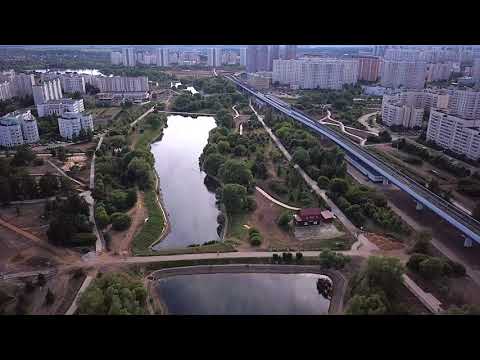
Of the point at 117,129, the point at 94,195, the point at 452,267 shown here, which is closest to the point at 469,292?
the point at 452,267

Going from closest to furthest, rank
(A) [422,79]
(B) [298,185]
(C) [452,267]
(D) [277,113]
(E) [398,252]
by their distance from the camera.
Answer: (C) [452,267], (E) [398,252], (B) [298,185], (D) [277,113], (A) [422,79]

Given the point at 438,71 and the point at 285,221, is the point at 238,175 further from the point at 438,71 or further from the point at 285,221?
the point at 438,71

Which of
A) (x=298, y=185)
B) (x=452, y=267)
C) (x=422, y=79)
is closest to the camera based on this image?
(x=452, y=267)

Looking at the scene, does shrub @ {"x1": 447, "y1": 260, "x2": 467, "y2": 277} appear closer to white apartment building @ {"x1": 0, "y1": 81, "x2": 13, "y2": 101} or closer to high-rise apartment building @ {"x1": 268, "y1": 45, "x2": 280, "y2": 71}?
white apartment building @ {"x1": 0, "y1": 81, "x2": 13, "y2": 101}

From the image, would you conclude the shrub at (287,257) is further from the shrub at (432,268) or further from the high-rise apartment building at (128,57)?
the high-rise apartment building at (128,57)

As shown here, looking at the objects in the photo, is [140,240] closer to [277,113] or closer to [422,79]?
[277,113]

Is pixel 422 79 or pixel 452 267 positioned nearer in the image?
pixel 452 267

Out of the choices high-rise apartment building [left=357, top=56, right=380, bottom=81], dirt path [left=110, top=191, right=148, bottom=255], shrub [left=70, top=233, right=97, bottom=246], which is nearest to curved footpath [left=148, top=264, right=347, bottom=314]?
dirt path [left=110, top=191, right=148, bottom=255]
